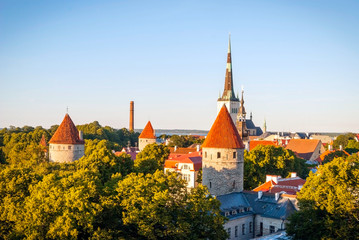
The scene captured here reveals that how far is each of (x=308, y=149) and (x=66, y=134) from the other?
5229cm

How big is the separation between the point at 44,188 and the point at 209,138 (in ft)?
49.9

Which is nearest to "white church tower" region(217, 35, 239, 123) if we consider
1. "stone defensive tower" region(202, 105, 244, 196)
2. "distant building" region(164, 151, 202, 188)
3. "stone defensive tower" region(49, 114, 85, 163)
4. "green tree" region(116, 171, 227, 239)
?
"distant building" region(164, 151, 202, 188)

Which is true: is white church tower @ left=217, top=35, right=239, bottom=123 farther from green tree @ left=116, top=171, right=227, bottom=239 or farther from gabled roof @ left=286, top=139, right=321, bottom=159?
green tree @ left=116, top=171, right=227, bottom=239

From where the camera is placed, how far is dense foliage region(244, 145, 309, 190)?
48.1 metres

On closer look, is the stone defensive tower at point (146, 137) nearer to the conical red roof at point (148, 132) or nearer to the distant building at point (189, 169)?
the conical red roof at point (148, 132)

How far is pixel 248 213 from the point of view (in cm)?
3469

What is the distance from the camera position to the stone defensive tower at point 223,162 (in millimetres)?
36906

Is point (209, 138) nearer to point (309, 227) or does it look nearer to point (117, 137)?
point (309, 227)

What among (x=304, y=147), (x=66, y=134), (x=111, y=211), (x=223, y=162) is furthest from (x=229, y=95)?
(x=111, y=211)

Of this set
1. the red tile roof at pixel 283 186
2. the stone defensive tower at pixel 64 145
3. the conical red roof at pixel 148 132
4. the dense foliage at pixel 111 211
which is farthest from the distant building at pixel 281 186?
the conical red roof at pixel 148 132

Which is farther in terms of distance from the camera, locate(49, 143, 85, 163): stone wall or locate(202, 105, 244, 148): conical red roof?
locate(49, 143, 85, 163): stone wall

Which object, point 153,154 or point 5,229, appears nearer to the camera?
point 5,229

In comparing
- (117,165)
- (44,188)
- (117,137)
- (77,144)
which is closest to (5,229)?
(44,188)

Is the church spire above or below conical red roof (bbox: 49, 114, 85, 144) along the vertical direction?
above
